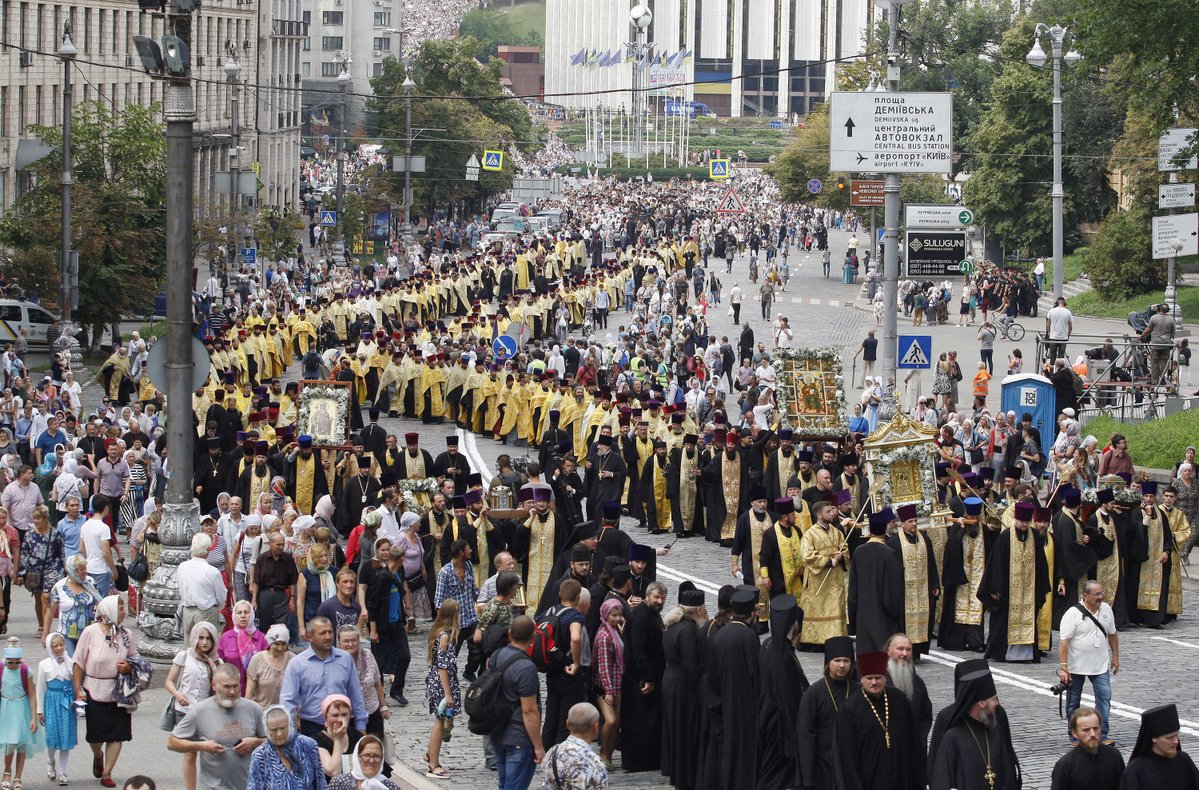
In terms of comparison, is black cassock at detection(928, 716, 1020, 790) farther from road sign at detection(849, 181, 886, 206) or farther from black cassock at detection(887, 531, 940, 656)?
road sign at detection(849, 181, 886, 206)

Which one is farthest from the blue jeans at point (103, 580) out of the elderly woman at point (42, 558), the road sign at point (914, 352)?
the road sign at point (914, 352)

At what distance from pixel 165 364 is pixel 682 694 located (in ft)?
18.2

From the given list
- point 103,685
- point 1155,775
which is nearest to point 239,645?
point 103,685

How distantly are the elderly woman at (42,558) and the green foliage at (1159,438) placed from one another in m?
14.6

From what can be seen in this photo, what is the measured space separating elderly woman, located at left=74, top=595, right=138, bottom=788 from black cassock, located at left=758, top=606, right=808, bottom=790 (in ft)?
13.3

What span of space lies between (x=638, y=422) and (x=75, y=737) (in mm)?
12147

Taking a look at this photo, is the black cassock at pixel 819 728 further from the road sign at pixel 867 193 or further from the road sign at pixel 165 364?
the road sign at pixel 867 193

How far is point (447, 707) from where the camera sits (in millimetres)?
14312

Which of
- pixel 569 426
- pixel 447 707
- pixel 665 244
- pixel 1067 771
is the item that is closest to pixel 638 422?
pixel 569 426

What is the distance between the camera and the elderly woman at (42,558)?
1902 centimetres

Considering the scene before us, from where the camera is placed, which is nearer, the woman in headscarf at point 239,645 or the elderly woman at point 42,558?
the woman in headscarf at point 239,645

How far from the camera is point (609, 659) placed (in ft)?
47.6

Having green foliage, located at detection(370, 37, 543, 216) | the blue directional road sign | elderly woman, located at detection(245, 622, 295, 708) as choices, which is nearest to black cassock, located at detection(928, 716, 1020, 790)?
elderly woman, located at detection(245, 622, 295, 708)

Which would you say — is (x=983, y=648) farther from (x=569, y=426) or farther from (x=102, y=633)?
(x=569, y=426)
